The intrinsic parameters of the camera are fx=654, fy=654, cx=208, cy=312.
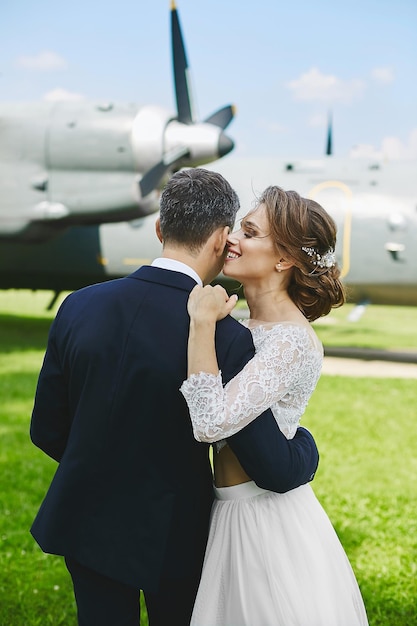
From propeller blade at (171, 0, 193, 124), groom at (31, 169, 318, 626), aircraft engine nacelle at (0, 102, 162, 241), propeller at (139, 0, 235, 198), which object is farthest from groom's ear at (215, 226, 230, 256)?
propeller blade at (171, 0, 193, 124)

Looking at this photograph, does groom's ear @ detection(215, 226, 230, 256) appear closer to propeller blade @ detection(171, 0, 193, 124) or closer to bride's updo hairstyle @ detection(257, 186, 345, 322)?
bride's updo hairstyle @ detection(257, 186, 345, 322)

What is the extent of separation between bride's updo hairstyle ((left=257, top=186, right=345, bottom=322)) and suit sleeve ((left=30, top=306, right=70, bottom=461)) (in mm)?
694

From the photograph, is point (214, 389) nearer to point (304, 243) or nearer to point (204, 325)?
point (204, 325)

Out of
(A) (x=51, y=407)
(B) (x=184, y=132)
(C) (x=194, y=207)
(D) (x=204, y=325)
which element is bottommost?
(B) (x=184, y=132)

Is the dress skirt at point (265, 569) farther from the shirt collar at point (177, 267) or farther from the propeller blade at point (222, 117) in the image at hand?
the propeller blade at point (222, 117)

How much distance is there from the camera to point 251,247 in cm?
191

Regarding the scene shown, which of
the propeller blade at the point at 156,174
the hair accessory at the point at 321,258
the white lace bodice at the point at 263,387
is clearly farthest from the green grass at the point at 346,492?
the propeller blade at the point at 156,174

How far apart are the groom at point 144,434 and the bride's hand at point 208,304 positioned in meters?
0.04

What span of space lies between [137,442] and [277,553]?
0.52 metres

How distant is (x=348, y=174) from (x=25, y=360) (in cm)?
656

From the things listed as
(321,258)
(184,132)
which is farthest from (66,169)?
(321,258)

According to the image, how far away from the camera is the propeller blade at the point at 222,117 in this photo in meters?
11.3

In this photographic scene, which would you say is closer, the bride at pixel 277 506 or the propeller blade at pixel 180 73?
the bride at pixel 277 506

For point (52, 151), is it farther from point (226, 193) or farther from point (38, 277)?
point (226, 193)
